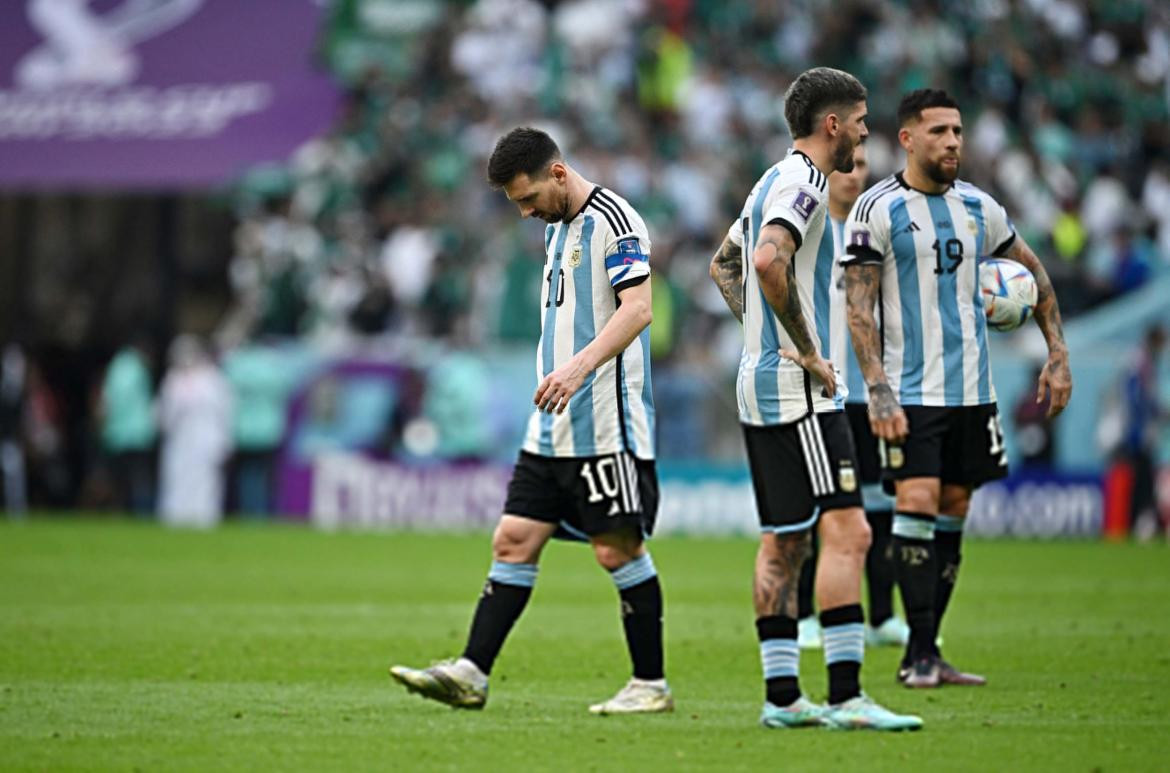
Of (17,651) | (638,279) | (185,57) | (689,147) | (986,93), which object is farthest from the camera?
(986,93)

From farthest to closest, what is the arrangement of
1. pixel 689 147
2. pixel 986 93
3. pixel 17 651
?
1. pixel 986 93
2. pixel 689 147
3. pixel 17 651

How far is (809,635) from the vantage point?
12125 mm

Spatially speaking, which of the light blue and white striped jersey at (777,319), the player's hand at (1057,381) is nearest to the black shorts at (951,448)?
the player's hand at (1057,381)

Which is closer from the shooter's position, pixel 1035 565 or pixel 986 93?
pixel 1035 565

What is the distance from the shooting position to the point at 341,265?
84.4 feet

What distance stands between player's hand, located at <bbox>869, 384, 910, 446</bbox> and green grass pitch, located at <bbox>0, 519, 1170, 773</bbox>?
1.17 meters

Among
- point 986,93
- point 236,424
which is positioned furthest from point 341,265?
point 986,93

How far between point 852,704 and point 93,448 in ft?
65.7

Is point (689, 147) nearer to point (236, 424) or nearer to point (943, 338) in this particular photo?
point (236, 424)

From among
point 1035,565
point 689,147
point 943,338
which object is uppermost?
point 689,147

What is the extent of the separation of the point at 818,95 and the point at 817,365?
1027 mm

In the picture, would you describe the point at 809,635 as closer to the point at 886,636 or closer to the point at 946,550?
the point at 886,636

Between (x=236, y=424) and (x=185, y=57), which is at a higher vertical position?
(x=185, y=57)

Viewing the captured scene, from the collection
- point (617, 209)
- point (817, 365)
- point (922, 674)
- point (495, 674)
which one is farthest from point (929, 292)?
point (495, 674)
